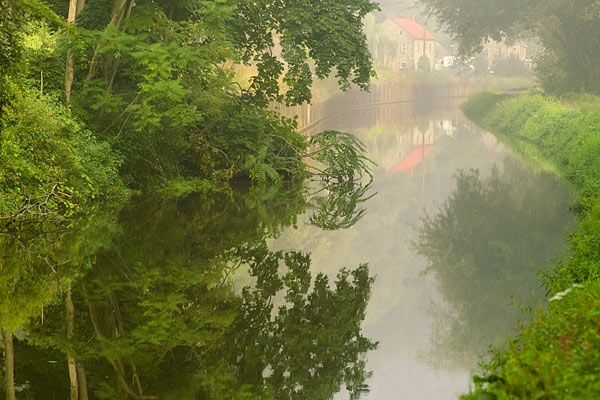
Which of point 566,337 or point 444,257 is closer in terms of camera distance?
point 566,337

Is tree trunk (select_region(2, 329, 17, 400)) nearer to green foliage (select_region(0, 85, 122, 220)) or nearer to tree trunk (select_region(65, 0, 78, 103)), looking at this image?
green foliage (select_region(0, 85, 122, 220))

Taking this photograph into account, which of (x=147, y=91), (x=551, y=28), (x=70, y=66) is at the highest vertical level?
(x=70, y=66)

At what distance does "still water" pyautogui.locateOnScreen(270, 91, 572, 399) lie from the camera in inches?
366

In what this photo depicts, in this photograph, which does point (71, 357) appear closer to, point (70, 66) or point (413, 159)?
point (70, 66)

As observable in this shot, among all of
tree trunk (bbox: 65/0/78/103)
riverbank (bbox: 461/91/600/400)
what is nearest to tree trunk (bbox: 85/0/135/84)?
tree trunk (bbox: 65/0/78/103)

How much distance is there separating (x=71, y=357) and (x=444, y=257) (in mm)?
8057

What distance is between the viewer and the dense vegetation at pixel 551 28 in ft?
162

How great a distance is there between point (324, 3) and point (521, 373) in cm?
2236

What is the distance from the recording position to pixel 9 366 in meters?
8.49

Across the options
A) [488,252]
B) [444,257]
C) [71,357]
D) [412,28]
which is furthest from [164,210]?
[412,28]

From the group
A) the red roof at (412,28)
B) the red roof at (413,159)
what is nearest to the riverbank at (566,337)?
the red roof at (413,159)

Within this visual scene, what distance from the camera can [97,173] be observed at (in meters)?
20.3

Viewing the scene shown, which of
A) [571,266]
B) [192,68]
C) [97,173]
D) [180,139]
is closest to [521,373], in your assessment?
[571,266]

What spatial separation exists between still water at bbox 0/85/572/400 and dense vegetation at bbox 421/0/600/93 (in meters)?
29.4
